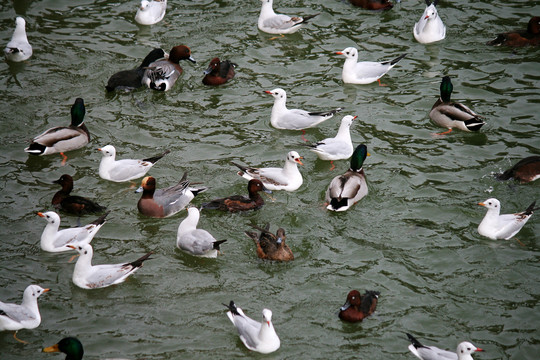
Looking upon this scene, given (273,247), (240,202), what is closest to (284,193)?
(240,202)

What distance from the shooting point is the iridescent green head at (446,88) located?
490 inches

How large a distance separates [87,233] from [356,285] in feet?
12.6

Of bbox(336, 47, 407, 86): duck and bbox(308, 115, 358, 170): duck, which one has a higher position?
bbox(336, 47, 407, 86): duck

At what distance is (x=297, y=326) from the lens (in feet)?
26.8

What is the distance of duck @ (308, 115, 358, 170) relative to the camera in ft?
37.6

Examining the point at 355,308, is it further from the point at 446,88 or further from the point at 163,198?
the point at 446,88

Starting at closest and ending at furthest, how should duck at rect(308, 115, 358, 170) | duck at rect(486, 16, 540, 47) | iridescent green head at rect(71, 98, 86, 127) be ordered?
duck at rect(308, 115, 358, 170)
iridescent green head at rect(71, 98, 86, 127)
duck at rect(486, 16, 540, 47)

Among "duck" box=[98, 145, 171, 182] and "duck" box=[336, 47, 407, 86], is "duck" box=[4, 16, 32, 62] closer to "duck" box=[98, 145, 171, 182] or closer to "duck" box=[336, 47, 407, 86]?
"duck" box=[98, 145, 171, 182]

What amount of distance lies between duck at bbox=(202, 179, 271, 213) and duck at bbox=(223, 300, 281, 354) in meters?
2.49

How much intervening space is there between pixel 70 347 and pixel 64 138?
17.2 ft

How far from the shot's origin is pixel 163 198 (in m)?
10.3

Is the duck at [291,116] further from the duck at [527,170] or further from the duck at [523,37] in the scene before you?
the duck at [523,37]

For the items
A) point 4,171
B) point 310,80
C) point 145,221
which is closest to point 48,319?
point 145,221

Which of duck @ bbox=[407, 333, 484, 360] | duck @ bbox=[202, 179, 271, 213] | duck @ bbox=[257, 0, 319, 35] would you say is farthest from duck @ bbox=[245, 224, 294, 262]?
duck @ bbox=[257, 0, 319, 35]
